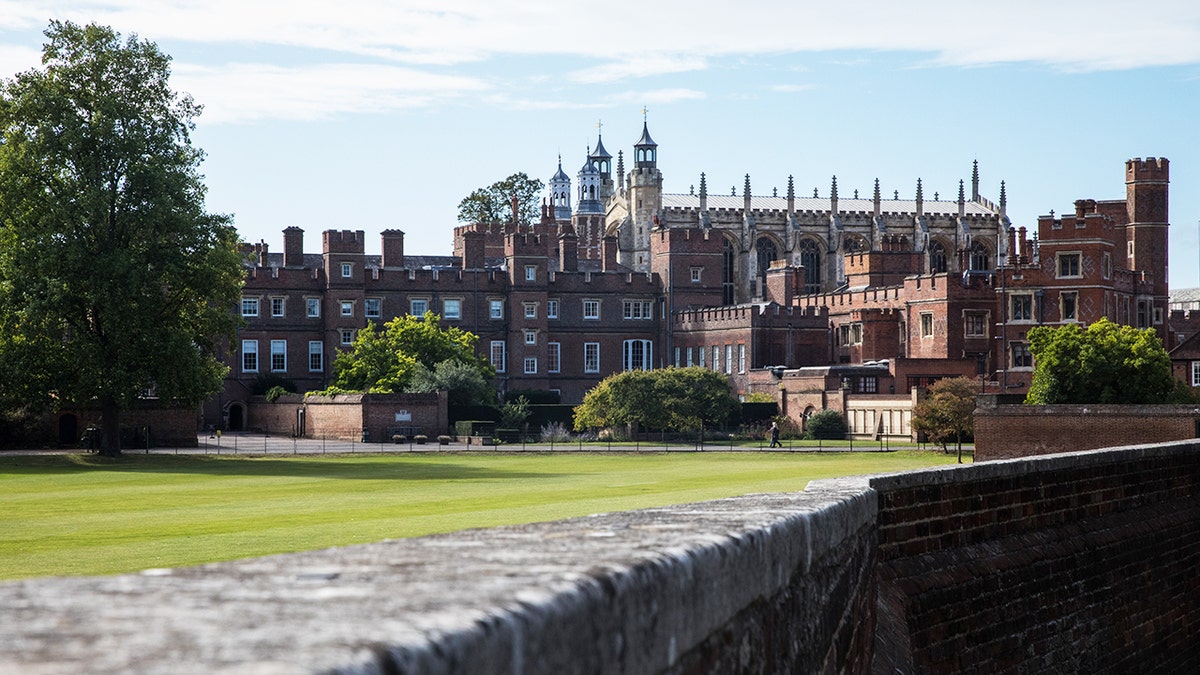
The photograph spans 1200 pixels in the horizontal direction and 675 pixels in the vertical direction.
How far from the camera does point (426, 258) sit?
318ft

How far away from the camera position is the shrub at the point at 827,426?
2844 inches

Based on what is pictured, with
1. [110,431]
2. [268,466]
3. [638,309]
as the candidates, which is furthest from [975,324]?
[110,431]

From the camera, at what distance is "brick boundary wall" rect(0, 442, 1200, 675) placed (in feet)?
7.16

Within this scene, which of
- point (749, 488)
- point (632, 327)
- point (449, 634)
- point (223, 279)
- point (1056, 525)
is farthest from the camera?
point (632, 327)

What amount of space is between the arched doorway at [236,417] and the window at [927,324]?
3487 cm

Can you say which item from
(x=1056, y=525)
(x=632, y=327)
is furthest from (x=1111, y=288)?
(x=1056, y=525)

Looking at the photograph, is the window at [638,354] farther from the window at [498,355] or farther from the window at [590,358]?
the window at [498,355]

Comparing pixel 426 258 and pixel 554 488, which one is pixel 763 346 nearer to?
pixel 426 258


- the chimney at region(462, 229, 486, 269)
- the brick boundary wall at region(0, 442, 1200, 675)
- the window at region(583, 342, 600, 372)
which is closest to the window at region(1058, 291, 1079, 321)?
the window at region(583, 342, 600, 372)

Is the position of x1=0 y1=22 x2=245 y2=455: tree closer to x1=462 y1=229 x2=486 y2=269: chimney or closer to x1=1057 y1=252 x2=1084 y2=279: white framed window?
x1=1057 y1=252 x2=1084 y2=279: white framed window

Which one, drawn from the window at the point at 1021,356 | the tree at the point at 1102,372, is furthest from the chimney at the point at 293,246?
the tree at the point at 1102,372

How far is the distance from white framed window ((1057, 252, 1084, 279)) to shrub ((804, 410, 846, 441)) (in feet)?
39.6

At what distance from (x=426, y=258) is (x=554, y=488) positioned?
65.2 meters

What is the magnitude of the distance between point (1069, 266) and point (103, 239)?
42.0 m
